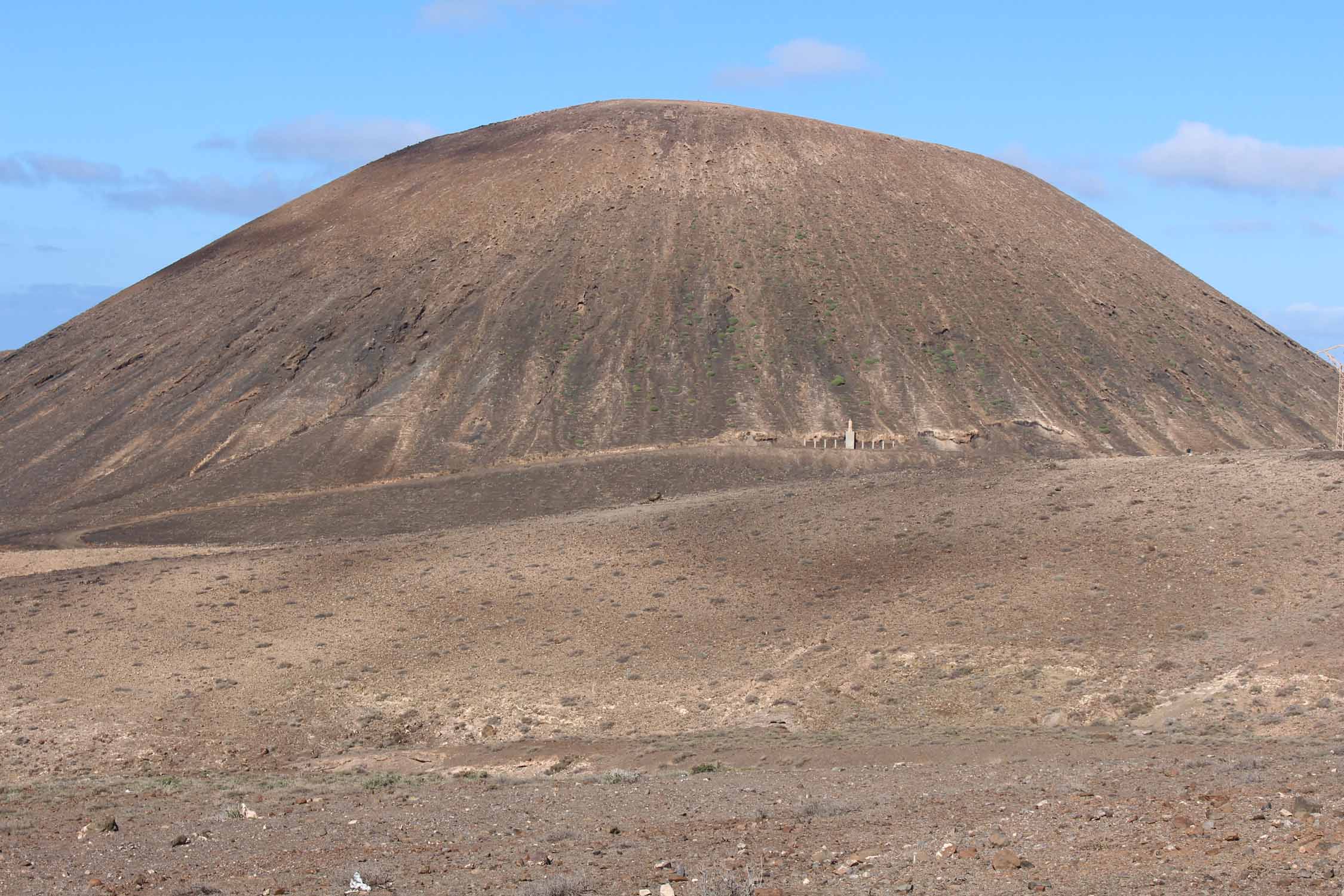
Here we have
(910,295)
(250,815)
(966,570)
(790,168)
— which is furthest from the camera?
(790,168)

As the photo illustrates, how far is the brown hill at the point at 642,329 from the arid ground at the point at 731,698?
23.3 metres

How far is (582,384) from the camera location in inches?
2537

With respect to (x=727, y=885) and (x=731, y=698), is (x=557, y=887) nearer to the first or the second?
(x=727, y=885)

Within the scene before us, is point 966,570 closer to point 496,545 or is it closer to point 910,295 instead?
point 496,545

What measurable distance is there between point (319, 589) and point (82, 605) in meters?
4.92

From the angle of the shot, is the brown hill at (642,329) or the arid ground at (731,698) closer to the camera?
the arid ground at (731,698)

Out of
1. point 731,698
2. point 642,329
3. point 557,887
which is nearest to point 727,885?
point 557,887

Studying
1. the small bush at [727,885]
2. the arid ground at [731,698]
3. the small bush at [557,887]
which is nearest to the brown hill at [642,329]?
the arid ground at [731,698]

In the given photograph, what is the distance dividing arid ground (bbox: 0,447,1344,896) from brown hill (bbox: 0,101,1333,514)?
2329 centimetres

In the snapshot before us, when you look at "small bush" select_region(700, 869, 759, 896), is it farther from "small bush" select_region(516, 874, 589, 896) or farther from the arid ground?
A: "small bush" select_region(516, 874, 589, 896)

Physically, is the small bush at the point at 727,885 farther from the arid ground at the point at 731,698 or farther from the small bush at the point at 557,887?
the small bush at the point at 557,887

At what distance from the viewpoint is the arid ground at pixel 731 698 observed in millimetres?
12531

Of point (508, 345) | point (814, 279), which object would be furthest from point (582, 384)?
point (814, 279)

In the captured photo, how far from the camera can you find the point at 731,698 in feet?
75.3
